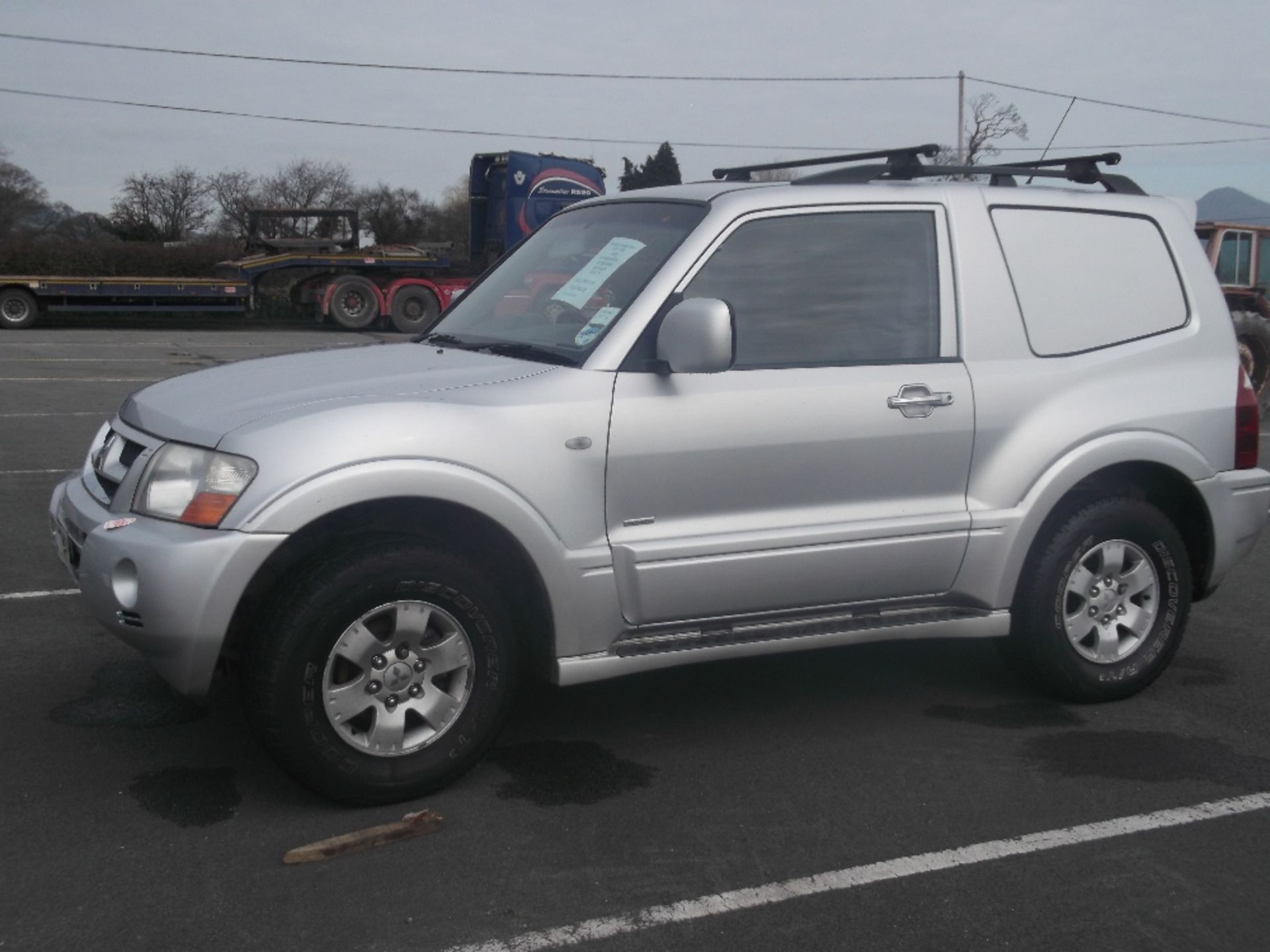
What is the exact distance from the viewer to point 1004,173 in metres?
5.21

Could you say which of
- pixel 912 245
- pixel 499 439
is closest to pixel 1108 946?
pixel 499 439

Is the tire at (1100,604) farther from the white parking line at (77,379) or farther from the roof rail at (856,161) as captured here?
the white parking line at (77,379)

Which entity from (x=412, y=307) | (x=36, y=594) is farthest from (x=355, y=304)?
(x=36, y=594)

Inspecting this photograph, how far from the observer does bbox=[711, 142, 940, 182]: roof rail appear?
4992 mm

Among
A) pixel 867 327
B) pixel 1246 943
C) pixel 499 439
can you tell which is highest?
pixel 867 327

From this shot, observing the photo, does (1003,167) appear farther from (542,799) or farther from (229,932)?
(229,932)

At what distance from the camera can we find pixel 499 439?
400cm

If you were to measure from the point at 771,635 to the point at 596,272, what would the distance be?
Answer: 138 cm

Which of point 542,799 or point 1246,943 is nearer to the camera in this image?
point 1246,943

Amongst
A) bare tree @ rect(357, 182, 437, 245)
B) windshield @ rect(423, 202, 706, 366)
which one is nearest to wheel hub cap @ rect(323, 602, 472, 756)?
windshield @ rect(423, 202, 706, 366)

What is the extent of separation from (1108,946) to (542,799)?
1662 mm

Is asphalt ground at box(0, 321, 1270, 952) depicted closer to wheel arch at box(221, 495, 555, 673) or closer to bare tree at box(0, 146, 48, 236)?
wheel arch at box(221, 495, 555, 673)

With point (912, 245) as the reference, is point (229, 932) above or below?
below

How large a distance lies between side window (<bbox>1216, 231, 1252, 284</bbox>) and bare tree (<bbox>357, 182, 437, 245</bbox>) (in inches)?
1224
